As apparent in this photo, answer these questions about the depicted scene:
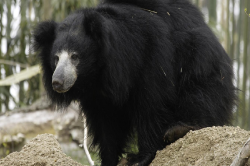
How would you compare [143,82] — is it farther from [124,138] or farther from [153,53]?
[124,138]

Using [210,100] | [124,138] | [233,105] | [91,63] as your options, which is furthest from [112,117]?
[233,105]

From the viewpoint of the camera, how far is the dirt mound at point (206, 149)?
2.90 m

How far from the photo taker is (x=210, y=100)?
13.8ft

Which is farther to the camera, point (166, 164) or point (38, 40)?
point (38, 40)

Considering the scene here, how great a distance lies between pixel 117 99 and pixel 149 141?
0.51m

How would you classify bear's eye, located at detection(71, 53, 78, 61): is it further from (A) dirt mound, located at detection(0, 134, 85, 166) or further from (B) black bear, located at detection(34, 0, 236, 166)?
(A) dirt mound, located at detection(0, 134, 85, 166)

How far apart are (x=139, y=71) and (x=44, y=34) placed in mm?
1028

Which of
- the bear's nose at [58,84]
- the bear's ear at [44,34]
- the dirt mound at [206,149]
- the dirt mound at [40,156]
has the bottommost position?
the dirt mound at [40,156]

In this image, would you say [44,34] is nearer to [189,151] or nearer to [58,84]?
[58,84]

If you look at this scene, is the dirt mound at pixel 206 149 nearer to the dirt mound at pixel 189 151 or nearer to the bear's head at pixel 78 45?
the dirt mound at pixel 189 151

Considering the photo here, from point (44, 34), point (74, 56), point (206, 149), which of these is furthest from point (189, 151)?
point (44, 34)

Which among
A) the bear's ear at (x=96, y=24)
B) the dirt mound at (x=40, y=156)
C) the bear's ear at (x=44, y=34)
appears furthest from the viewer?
the bear's ear at (x=44, y=34)

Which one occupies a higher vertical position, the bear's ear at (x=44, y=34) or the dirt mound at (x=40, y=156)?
the bear's ear at (x=44, y=34)

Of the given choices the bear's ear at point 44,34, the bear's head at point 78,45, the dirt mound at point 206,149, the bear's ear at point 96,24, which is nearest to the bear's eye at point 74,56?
the bear's head at point 78,45
